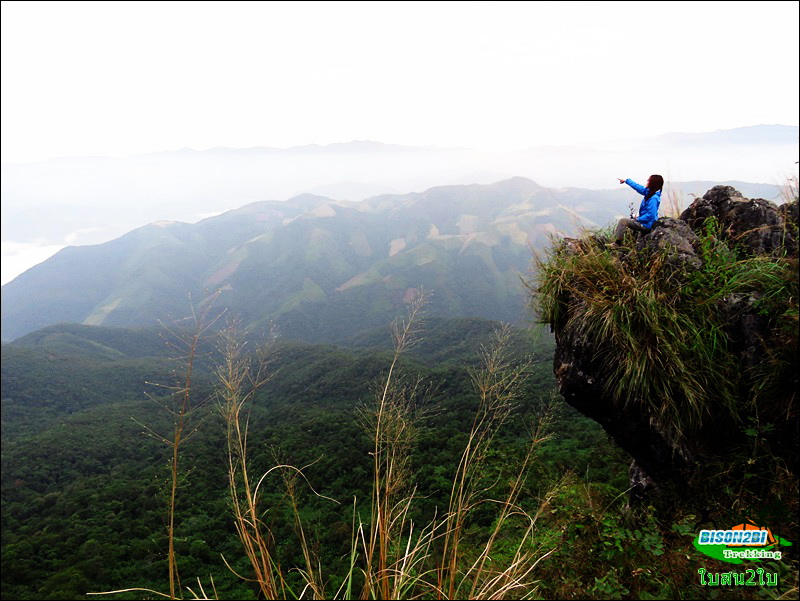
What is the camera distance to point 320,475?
29.5 m

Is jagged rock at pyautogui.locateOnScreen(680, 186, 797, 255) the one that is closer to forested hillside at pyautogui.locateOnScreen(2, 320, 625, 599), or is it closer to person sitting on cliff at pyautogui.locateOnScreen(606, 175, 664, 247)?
person sitting on cliff at pyautogui.locateOnScreen(606, 175, 664, 247)

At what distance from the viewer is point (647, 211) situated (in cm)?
554

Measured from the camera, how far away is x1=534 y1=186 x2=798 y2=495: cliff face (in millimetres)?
3955

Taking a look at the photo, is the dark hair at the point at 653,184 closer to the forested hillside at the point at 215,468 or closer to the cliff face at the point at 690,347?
the cliff face at the point at 690,347

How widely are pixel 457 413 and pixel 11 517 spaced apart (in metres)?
51.8

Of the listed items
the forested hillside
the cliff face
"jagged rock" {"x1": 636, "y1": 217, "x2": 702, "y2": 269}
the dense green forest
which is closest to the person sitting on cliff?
"jagged rock" {"x1": 636, "y1": 217, "x2": 702, "y2": 269}

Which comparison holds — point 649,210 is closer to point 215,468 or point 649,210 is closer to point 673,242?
point 673,242

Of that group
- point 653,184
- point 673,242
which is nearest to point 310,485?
point 673,242

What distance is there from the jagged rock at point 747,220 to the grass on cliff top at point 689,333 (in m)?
0.38

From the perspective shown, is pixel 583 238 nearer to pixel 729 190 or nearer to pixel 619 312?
pixel 619 312

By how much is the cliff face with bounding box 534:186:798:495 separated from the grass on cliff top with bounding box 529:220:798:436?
0.01 meters

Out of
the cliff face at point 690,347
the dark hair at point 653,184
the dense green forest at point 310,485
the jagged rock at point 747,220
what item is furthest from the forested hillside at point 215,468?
the jagged rock at point 747,220

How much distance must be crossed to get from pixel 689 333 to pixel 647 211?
2.18m

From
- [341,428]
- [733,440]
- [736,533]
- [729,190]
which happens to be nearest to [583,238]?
[729,190]
